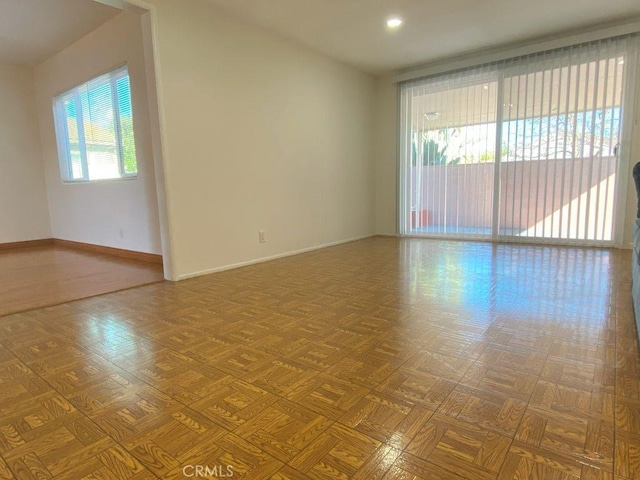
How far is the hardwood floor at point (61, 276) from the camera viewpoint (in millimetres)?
2822

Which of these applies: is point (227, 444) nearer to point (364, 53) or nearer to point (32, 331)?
point (32, 331)

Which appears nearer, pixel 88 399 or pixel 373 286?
pixel 88 399

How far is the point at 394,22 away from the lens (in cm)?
384

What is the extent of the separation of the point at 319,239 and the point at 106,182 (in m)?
2.79

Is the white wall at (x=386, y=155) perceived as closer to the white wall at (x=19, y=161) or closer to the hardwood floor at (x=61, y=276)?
the hardwood floor at (x=61, y=276)

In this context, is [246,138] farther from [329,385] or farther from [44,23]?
[329,385]

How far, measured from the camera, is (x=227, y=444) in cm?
112

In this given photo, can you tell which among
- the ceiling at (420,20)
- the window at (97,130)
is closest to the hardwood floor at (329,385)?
the window at (97,130)

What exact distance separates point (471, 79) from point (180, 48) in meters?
3.77

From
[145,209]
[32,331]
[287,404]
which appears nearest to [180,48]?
[145,209]

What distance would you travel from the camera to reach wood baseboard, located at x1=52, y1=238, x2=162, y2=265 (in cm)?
417

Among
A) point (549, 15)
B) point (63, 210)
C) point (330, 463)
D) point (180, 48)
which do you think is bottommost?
point (330, 463)

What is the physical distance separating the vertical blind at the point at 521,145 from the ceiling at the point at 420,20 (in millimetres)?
456

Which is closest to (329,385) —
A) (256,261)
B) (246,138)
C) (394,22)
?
(256,261)
